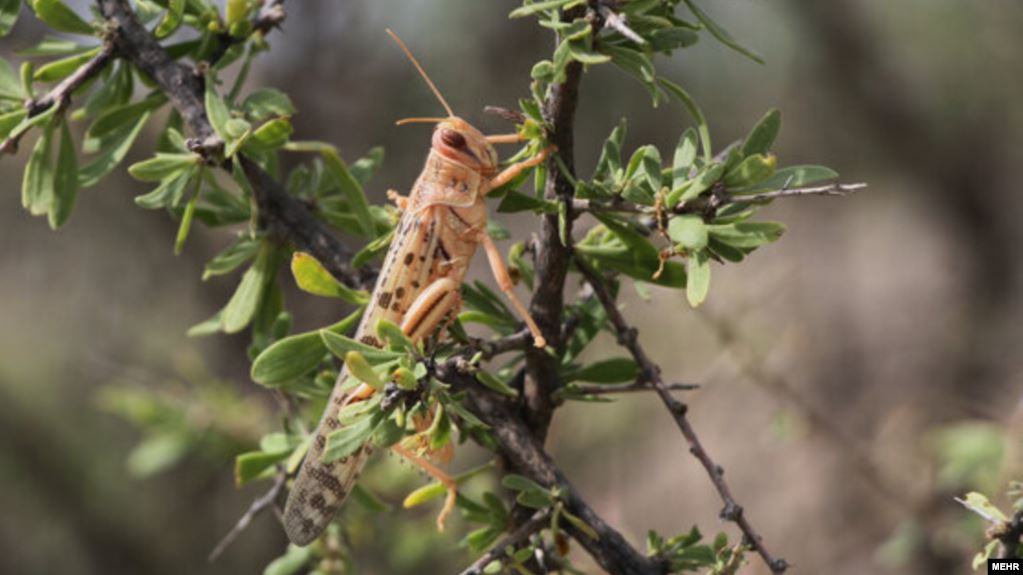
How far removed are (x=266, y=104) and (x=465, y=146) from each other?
238mm

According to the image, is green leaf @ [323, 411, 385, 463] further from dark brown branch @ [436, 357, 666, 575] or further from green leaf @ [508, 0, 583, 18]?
green leaf @ [508, 0, 583, 18]

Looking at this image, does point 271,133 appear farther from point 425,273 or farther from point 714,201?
point 714,201

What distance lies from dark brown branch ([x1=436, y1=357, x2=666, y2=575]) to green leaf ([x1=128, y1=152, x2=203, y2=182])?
1.21 feet

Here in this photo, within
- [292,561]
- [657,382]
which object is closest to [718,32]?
[657,382]

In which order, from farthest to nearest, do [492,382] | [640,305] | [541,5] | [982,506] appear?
1. [640,305]
2. [492,382]
3. [982,506]
4. [541,5]

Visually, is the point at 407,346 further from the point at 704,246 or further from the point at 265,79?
the point at 265,79

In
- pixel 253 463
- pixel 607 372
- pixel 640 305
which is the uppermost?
pixel 607 372

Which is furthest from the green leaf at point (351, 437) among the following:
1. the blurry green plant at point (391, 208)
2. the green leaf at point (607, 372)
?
the green leaf at point (607, 372)

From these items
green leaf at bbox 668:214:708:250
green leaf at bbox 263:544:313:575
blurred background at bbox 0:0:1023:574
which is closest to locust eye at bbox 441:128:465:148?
green leaf at bbox 668:214:708:250

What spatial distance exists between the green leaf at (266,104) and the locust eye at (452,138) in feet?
0.68

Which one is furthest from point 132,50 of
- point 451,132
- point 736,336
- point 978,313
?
point 978,313

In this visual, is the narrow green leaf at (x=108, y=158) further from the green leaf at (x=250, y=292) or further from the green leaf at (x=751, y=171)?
the green leaf at (x=751, y=171)

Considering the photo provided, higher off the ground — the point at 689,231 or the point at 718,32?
the point at 718,32

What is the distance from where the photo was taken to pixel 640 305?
2586 millimetres
